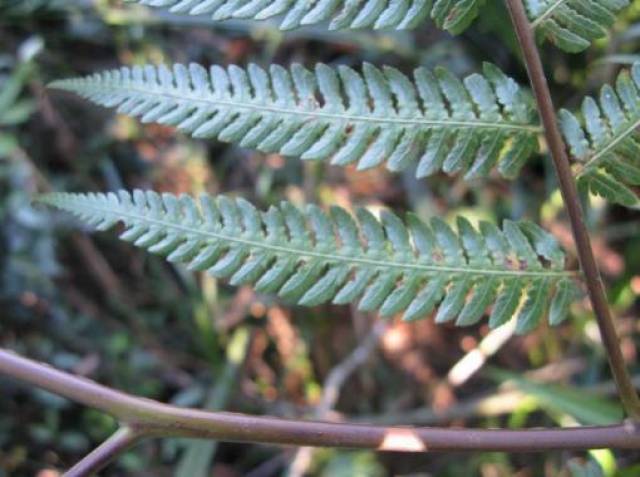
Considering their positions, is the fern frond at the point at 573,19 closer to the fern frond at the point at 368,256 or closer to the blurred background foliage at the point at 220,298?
the fern frond at the point at 368,256

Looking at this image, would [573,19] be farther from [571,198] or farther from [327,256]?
[327,256]

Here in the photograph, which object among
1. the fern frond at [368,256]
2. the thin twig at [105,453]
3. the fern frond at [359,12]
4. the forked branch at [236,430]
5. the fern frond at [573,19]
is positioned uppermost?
the fern frond at [573,19]

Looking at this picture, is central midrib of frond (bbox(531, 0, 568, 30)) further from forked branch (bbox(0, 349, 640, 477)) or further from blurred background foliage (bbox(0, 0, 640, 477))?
blurred background foliage (bbox(0, 0, 640, 477))

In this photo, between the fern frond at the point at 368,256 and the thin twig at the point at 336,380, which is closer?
the fern frond at the point at 368,256

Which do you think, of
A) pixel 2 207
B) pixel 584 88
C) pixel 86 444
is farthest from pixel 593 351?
pixel 2 207

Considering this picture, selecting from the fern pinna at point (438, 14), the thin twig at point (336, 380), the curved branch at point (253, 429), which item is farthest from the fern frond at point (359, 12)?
the thin twig at point (336, 380)

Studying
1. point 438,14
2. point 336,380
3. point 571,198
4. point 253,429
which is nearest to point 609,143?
point 571,198
